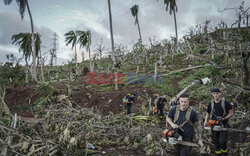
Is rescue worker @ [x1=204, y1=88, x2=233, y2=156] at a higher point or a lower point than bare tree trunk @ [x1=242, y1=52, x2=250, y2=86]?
lower

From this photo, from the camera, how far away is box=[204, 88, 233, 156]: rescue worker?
3.65m

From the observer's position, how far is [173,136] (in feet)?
9.71

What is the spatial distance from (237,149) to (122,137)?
298cm

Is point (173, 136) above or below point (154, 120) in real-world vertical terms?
above

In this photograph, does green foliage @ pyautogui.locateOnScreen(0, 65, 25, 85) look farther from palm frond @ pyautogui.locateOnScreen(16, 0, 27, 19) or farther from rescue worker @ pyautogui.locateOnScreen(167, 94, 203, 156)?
rescue worker @ pyautogui.locateOnScreen(167, 94, 203, 156)

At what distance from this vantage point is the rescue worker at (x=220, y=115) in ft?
12.0

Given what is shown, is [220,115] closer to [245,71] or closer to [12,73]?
[245,71]

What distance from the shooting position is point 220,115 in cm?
385

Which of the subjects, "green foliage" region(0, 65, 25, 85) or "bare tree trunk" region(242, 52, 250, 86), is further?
"green foliage" region(0, 65, 25, 85)

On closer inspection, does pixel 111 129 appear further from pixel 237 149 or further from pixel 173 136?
pixel 237 149

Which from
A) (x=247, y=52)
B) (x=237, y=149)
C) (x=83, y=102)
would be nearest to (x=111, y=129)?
(x=237, y=149)

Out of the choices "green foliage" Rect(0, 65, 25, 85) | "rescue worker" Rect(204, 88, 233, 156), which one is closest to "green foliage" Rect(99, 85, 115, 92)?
"rescue worker" Rect(204, 88, 233, 156)

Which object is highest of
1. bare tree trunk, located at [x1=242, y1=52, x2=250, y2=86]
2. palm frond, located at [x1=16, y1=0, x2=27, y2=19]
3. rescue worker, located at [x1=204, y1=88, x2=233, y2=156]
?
palm frond, located at [x1=16, y1=0, x2=27, y2=19]

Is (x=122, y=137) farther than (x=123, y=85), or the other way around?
(x=123, y=85)
